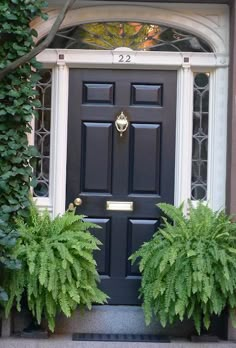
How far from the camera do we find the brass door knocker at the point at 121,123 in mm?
7688

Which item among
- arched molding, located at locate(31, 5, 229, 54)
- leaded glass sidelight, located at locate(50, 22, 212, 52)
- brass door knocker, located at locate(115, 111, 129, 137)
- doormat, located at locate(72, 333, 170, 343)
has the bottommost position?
doormat, located at locate(72, 333, 170, 343)

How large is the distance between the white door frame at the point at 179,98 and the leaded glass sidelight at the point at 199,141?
7 cm

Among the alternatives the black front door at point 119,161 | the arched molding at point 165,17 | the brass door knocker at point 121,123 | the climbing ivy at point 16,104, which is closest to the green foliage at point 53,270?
the climbing ivy at point 16,104

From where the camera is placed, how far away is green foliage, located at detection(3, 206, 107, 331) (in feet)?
22.4

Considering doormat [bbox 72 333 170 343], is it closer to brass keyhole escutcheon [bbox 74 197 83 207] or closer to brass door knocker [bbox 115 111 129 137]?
brass keyhole escutcheon [bbox 74 197 83 207]

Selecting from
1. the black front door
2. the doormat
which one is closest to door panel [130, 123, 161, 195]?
the black front door

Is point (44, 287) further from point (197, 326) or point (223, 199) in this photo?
point (223, 199)

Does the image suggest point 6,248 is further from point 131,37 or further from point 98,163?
point 131,37

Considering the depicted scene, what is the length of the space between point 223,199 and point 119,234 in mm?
1043

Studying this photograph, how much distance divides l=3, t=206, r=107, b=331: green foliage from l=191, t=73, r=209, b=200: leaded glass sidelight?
49.1 inches

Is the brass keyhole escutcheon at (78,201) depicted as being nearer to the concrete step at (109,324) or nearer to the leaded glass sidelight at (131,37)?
the concrete step at (109,324)

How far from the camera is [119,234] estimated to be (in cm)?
769

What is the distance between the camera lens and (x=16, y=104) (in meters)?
7.20

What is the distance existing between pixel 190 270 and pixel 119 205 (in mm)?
1142
